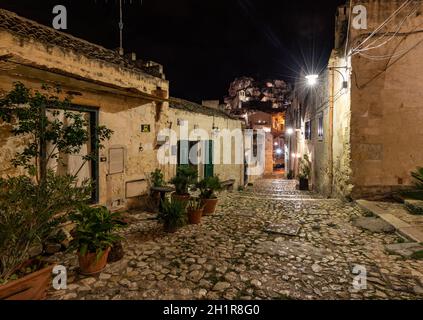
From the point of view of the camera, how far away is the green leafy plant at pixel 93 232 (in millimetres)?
3707

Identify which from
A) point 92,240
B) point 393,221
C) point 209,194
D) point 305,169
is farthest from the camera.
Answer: point 305,169

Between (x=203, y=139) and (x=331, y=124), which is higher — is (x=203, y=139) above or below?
below

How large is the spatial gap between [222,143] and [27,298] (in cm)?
1233

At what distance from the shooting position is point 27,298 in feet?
9.45

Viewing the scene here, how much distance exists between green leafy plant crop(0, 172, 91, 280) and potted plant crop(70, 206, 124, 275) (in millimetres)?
341

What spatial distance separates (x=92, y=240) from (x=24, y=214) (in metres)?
0.95

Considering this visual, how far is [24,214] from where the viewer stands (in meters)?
3.20

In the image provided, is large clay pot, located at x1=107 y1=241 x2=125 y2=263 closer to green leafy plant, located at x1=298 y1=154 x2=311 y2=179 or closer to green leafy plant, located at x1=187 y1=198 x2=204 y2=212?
green leafy plant, located at x1=187 y1=198 x2=204 y2=212

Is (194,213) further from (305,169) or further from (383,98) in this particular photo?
(305,169)

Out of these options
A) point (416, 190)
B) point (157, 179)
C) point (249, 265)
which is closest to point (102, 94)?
point (157, 179)

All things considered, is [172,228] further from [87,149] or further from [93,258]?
[87,149]

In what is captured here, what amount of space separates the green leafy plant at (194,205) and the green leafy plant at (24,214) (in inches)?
120

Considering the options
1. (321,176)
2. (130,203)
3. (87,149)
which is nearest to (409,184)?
(321,176)

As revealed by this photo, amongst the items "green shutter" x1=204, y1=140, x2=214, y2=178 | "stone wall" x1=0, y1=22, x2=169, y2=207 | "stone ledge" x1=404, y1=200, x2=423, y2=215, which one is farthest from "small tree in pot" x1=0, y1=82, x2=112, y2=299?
"green shutter" x1=204, y1=140, x2=214, y2=178
